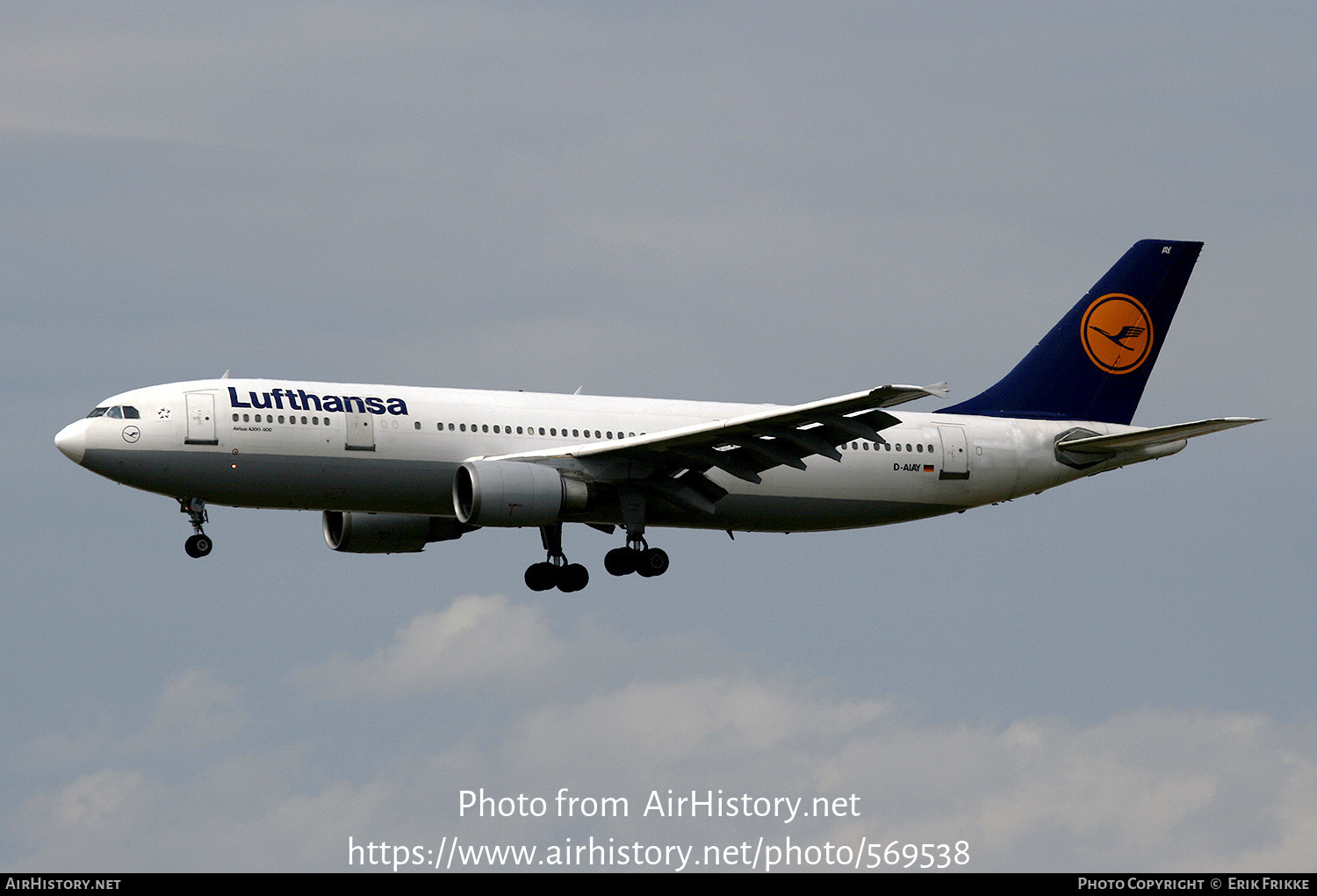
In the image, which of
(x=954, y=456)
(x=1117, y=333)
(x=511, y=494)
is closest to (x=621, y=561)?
(x=511, y=494)

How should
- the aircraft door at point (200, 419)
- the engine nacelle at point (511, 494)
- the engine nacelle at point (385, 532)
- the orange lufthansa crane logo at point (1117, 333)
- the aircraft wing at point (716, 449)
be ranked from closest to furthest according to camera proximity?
the aircraft wing at point (716, 449), the aircraft door at point (200, 419), the engine nacelle at point (511, 494), the engine nacelle at point (385, 532), the orange lufthansa crane logo at point (1117, 333)

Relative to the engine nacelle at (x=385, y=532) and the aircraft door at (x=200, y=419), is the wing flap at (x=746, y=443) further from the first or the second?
the aircraft door at (x=200, y=419)

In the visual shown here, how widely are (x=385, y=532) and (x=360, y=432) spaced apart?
22.1 ft

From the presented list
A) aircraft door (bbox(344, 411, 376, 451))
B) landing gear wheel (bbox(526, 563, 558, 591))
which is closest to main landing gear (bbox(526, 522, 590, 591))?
landing gear wheel (bbox(526, 563, 558, 591))

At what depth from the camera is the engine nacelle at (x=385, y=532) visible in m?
50.6

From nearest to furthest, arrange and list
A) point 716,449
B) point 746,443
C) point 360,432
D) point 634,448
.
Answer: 1. point 360,432
2. point 746,443
3. point 634,448
4. point 716,449

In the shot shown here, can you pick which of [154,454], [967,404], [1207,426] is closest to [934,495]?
[967,404]

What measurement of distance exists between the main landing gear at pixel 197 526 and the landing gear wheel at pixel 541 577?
8690 mm

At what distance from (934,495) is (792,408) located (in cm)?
953

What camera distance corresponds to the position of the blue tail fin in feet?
172

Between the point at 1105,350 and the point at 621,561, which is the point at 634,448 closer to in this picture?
the point at 621,561

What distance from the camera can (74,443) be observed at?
143 ft

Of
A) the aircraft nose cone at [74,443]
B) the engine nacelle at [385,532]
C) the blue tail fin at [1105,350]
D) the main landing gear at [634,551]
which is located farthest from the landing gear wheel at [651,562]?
the aircraft nose cone at [74,443]
